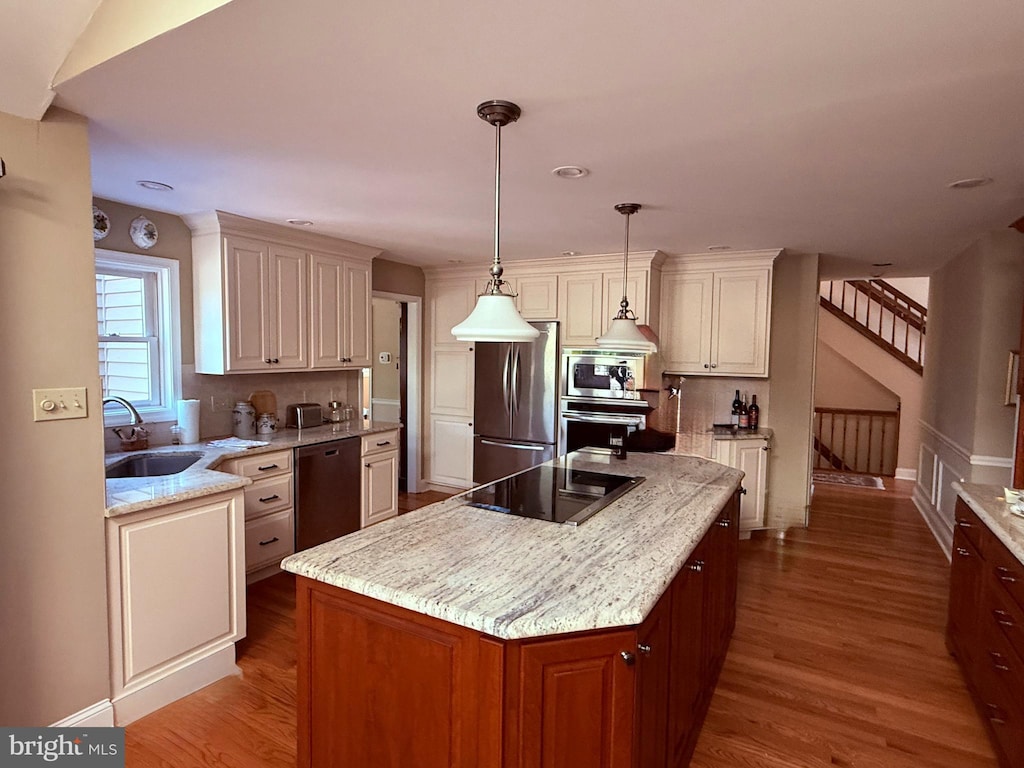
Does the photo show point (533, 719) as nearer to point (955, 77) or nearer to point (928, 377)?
point (955, 77)

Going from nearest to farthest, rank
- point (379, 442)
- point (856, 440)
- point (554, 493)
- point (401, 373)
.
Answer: point (554, 493) < point (379, 442) < point (401, 373) < point (856, 440)

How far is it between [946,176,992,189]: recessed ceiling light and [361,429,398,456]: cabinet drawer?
11.9ft

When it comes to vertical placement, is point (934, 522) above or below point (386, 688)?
below

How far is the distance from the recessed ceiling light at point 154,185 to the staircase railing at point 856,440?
7705 mm

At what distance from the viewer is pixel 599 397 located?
183 inches

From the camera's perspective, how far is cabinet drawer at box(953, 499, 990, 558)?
2338mm

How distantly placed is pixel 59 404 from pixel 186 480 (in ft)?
2.14

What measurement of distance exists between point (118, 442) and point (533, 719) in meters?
2.92

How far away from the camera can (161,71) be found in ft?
5.34

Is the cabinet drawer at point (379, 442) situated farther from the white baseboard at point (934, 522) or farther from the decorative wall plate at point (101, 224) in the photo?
the white baseboard at point (934, 522)

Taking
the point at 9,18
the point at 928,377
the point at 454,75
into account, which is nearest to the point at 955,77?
the point at 454,75

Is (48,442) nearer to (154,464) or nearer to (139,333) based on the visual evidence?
(154,464)

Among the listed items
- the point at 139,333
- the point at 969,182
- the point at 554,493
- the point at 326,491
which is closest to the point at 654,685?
the point at 554,493

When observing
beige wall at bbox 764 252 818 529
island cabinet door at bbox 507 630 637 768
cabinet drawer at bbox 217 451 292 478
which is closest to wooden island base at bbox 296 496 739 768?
island cabinet door at bbox 507 630 637 768
